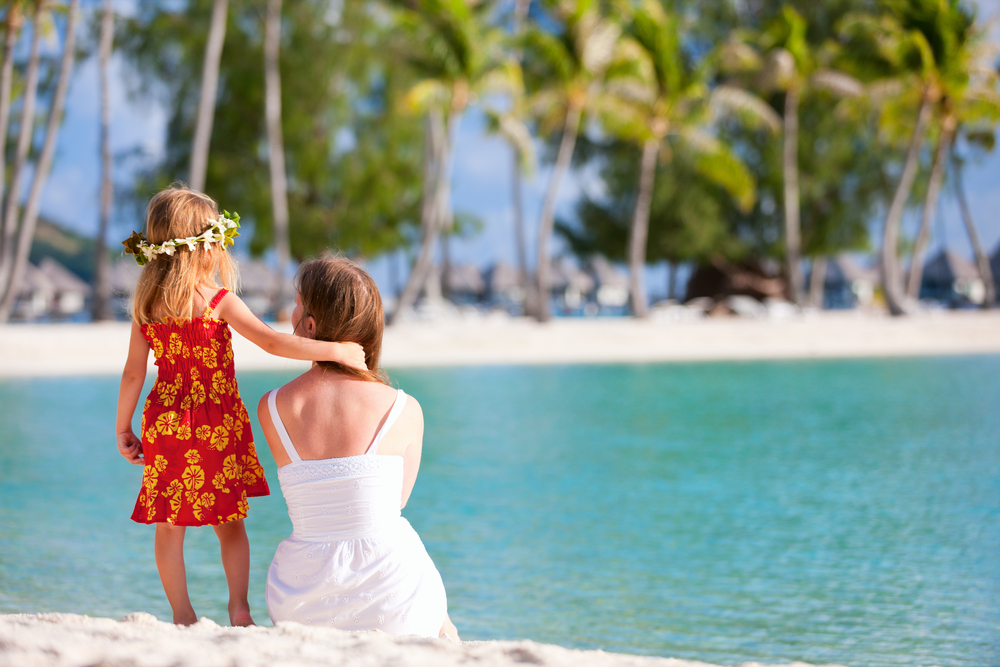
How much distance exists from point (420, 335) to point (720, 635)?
16.8 meters

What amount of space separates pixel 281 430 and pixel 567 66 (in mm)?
20514

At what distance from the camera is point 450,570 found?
5.14m

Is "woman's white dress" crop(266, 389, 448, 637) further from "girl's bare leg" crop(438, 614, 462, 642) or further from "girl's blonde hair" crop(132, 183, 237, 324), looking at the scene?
"girl's blonde hair" crop(132, 183, 237, 324)

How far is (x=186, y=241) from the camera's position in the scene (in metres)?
2.73

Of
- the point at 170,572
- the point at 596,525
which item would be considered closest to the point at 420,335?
the point at 596,525

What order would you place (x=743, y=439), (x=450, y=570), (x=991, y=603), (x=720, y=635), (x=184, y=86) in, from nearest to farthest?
(x=720, y=635), (x=991, y=603), (x=450, y=570), (x=743, y=439), (x=184, y=86)

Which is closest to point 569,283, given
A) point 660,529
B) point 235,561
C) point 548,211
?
point 548,211

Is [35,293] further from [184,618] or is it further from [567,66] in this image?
→ [184,618]

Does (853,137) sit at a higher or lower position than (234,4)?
lower

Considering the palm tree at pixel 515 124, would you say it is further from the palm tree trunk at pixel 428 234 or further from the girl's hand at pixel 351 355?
the girl's hand at pixel 351 355

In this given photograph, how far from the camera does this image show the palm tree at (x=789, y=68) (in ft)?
81.6

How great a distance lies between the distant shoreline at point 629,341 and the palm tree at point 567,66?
2.69 metres

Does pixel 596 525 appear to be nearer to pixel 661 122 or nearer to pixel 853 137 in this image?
pixel 661 122

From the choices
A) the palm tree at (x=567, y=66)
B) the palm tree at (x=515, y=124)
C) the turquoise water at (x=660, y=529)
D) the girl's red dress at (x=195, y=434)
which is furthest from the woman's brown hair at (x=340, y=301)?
the palm tree at (x=567, y=66)
